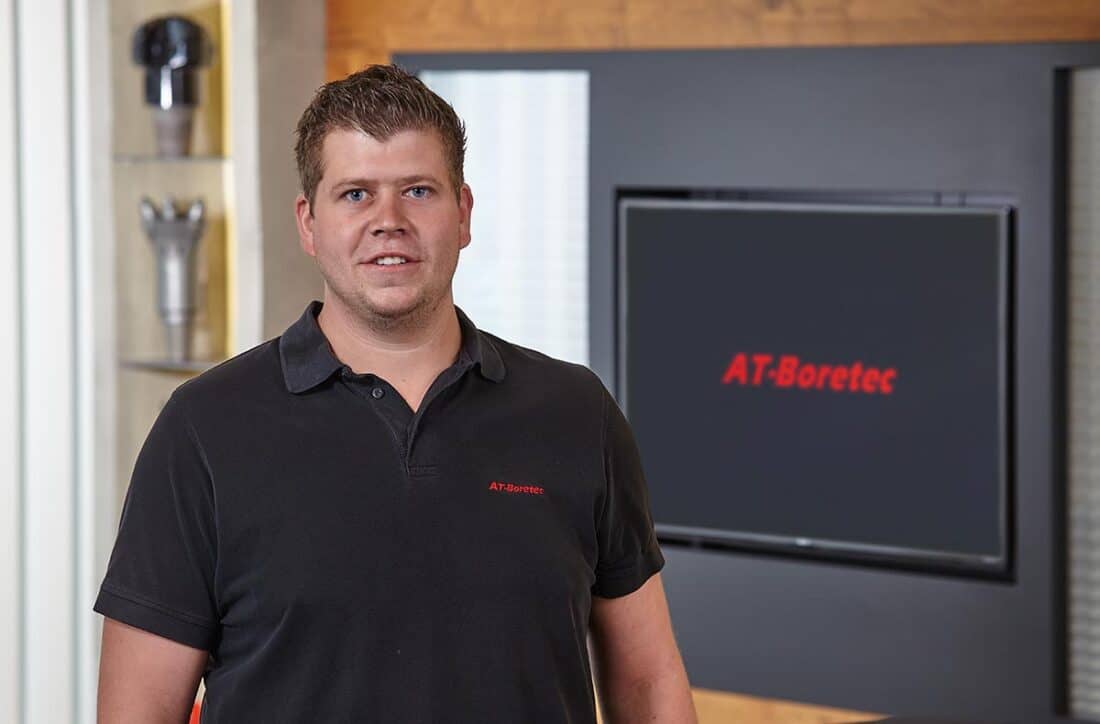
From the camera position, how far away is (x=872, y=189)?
3295mm

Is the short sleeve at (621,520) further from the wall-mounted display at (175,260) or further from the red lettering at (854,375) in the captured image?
the wall-mounted display at (175,260)

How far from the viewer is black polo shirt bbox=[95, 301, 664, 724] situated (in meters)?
1.45

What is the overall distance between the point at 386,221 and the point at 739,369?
2.07 metres

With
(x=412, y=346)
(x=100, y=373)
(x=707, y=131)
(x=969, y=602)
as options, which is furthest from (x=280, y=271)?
(x=412, y=346)

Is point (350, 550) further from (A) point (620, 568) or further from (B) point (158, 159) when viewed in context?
(B) point (158, 159)

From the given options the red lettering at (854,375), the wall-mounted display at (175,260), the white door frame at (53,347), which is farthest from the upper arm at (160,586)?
the wall-mounted display at (175,260)

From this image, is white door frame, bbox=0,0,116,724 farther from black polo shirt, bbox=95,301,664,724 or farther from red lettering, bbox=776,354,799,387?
black polo shirt, bbox=95,301,664,724

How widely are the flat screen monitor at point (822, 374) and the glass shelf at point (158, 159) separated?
0.98m

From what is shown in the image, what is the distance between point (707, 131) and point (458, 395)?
6.61 feet

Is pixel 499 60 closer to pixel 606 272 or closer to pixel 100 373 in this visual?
pixel 606 272

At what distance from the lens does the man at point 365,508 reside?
1.45 metres

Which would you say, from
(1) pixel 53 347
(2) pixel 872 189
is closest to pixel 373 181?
(2) pixel 872 189

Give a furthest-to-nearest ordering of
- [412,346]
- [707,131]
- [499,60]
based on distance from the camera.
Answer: [499,60], [707,131], [412,346]

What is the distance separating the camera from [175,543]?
146 cm
